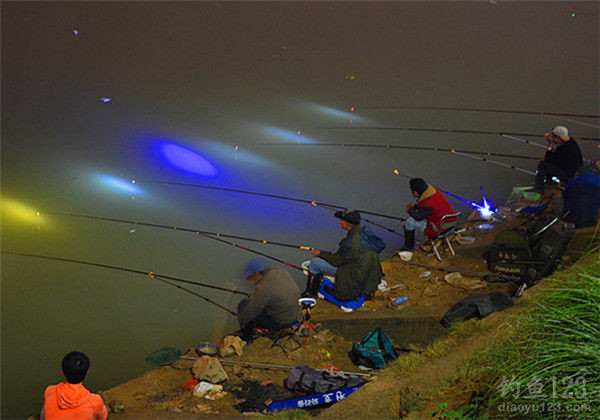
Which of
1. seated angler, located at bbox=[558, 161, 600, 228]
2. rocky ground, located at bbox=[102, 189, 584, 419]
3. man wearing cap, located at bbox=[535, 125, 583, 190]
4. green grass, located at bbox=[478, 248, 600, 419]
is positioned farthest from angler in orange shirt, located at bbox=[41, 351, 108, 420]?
man wearing cap, located at bbox=[535, 125, 583, 190]

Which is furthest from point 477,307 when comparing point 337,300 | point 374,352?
point 337,300

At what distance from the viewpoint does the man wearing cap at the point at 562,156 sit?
6766 millimetres

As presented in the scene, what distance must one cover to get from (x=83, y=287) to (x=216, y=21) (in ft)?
24.8

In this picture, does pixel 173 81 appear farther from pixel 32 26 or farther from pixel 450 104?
pixel 450 104

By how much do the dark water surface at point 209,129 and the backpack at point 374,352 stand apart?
1327mm

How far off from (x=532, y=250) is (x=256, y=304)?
102 inches

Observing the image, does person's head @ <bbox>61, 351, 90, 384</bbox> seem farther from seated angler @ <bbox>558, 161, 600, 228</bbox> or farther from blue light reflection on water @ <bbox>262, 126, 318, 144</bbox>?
blue light reflection on water @ <bbox>262, 126, 318, 144</bbox>

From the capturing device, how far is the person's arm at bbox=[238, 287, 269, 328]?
514 cm

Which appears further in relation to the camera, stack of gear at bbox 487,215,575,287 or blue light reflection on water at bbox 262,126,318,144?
blue light reflection on water at bbox 262,126,318,144

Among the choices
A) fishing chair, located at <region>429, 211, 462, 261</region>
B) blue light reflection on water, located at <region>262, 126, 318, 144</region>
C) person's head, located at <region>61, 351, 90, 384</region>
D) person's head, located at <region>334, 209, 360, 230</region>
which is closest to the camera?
person's head, located at <region>61, 351, 90, 384</region>

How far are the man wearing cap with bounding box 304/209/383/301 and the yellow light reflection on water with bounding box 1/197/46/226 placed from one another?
10.1 ft

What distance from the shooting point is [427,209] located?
6.50 meters

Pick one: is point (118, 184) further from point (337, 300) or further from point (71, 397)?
point (71, 397)

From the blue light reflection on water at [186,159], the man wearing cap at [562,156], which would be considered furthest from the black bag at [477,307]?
the blue light reflection on water at [186,159]
